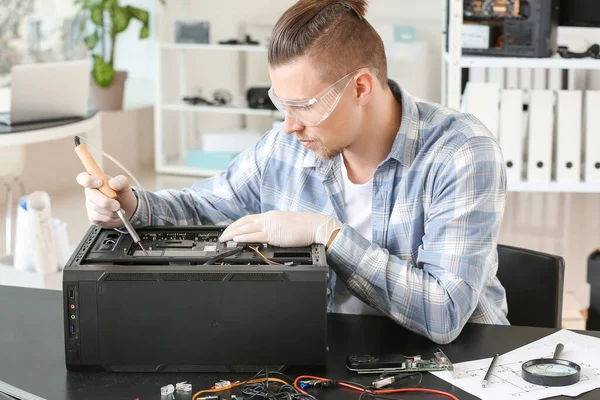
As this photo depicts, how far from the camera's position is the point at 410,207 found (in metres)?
1.71

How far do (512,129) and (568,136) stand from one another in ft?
0.68

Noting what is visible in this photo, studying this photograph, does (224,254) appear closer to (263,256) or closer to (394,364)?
(263,256)

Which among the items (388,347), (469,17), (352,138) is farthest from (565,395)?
(469,17)

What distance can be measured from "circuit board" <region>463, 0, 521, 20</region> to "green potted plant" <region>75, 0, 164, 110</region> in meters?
3.03

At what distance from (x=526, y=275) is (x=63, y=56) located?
4.77 metres

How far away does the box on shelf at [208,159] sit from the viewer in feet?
18.2

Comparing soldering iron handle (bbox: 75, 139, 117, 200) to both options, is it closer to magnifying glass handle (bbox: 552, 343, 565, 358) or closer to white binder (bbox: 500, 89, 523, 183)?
magnifying glass handle (bbox: 552, 343, 565, 358)

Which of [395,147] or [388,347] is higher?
[395,147]

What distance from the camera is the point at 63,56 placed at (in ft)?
19.7

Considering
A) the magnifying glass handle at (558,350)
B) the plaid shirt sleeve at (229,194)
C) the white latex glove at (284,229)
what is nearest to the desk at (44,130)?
the plaid shirt sleeve at (229,194)

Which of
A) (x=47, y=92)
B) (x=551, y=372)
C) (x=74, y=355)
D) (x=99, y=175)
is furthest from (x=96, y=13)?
(x=551, y=372)

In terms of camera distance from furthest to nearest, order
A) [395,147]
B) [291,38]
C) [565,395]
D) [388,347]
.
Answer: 1. [395,147]
2. [291,38]
3. [388,347]
4. [565,395]

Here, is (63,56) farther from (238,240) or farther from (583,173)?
(238,240)

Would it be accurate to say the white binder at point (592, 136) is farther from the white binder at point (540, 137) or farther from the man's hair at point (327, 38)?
the man's hair at point (327, 38)
